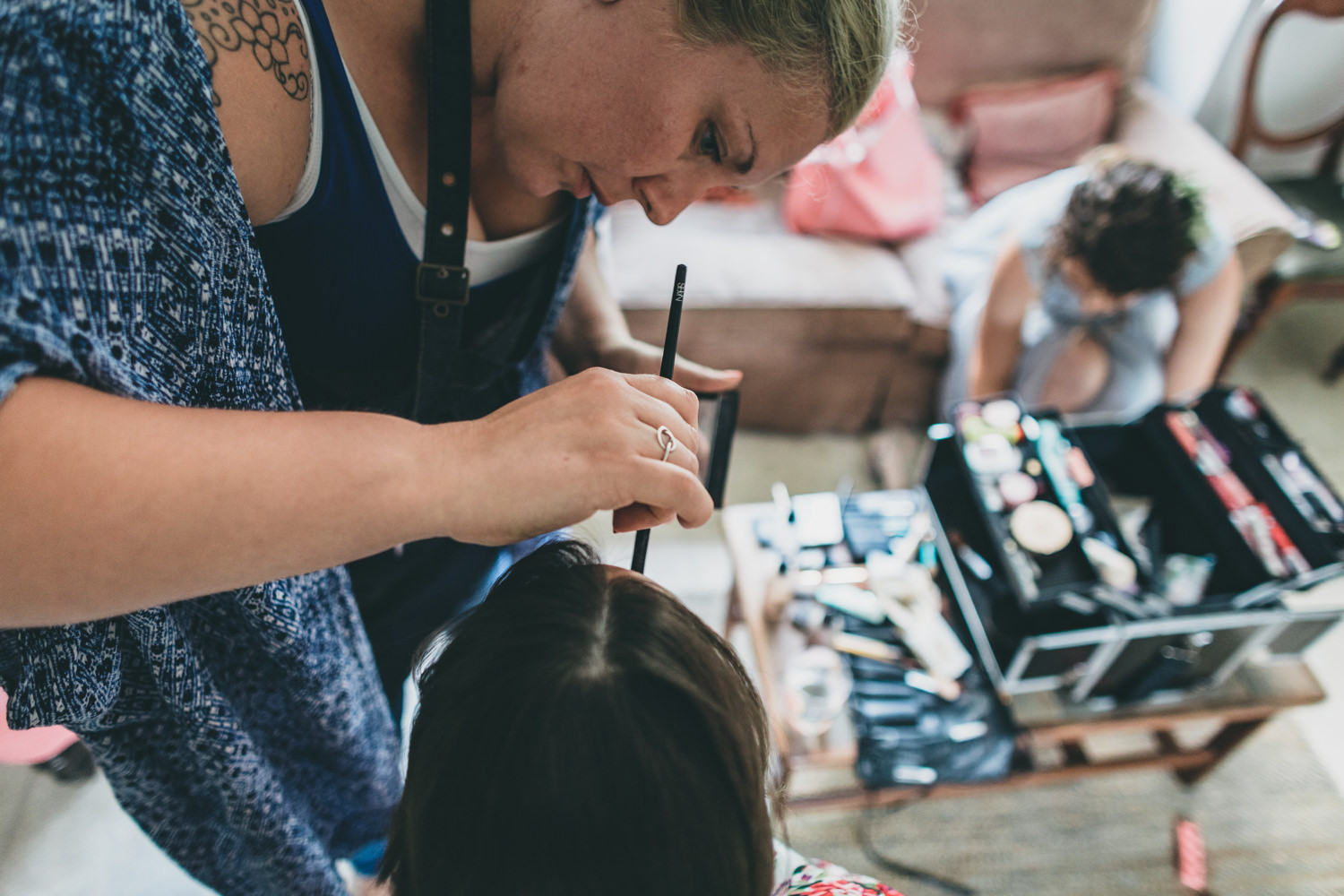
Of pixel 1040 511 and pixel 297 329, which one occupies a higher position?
pixel 297 329

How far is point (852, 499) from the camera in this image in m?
1.72

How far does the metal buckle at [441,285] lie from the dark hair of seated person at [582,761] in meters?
0.32

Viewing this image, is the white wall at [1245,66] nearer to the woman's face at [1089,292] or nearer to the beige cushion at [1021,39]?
the beige cushion at [1021,39]

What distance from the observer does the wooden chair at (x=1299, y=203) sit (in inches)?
90.8

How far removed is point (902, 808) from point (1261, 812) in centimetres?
90

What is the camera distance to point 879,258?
2332mm

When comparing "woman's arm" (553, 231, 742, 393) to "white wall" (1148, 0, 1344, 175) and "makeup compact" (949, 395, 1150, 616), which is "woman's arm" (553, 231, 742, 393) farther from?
"white wall" (1148, 0, 1344, 175)

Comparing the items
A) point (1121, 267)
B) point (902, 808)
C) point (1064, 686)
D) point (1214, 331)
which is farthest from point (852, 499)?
point (1214, 331)

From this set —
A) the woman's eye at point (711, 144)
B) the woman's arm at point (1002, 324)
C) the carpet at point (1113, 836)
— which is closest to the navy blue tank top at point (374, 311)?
the woman's eye at point (711, 144)

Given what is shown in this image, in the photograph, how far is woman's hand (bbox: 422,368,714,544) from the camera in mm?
448

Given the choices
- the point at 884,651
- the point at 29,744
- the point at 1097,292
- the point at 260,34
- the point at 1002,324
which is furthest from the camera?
the point at 1002,324

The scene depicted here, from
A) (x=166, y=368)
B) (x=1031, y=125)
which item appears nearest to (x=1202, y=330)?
(x=1031, y=125)

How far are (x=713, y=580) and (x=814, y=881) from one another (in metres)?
1.34

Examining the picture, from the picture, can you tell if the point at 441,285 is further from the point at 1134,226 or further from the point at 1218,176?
the point at 1218,176
